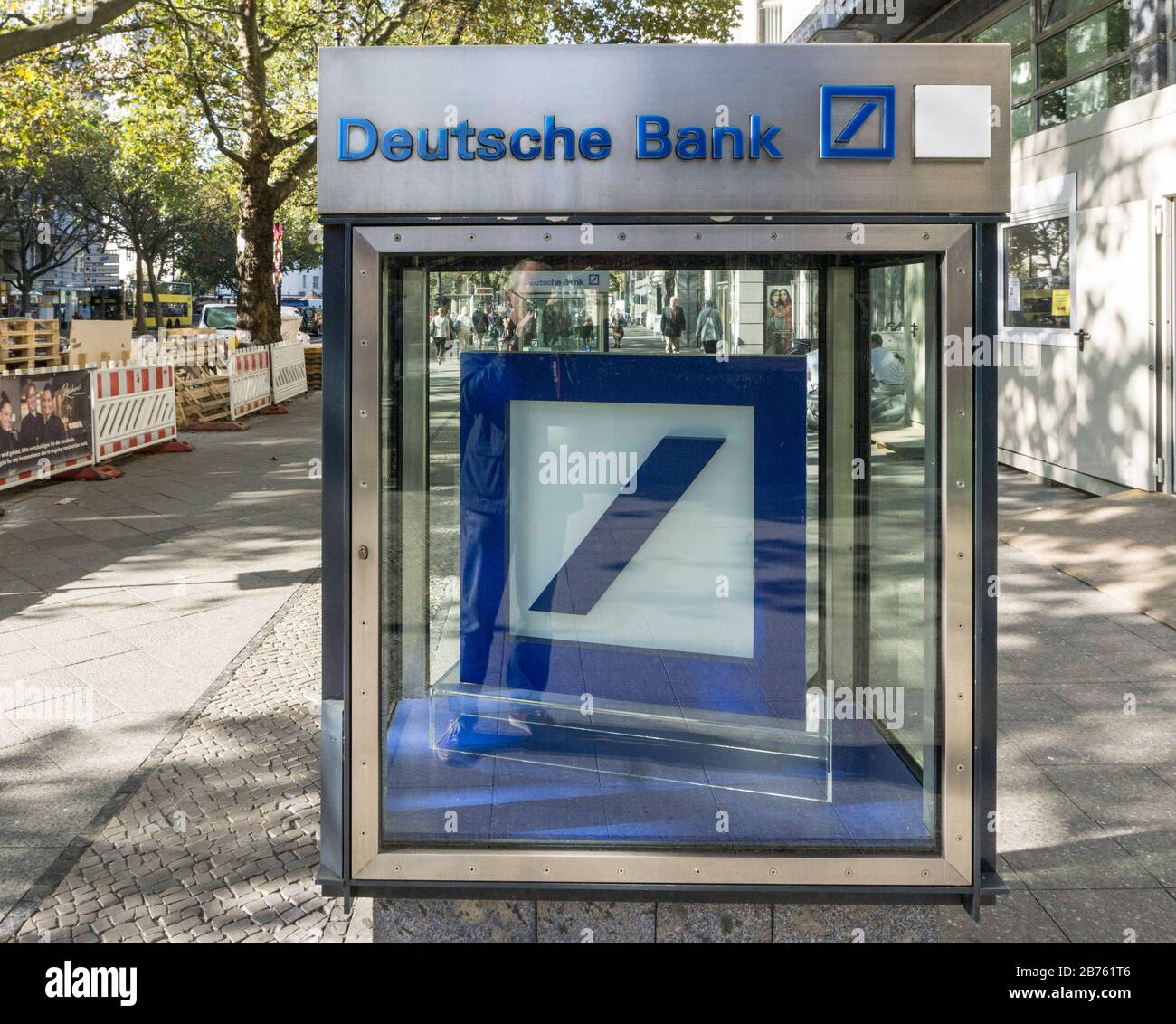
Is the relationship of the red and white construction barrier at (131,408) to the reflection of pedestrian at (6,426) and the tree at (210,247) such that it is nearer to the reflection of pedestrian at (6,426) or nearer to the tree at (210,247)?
the reflection of pedestrian at (6,426)

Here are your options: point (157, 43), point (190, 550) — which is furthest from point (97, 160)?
point (190, 550)

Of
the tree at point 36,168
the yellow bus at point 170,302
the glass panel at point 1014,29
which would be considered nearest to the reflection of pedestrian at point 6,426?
the tree at point 36,168

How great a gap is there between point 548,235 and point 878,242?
31.1 inches

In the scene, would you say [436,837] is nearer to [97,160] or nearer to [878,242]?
[878,242]

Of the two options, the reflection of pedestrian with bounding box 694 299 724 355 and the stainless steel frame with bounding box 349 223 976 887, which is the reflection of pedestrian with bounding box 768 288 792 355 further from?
the stainless steel frame with bounding box 349 223 976 887

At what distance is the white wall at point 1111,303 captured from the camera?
10.7m

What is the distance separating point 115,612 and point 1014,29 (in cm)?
1180

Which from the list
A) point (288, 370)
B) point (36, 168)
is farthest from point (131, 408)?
point (36, 168)

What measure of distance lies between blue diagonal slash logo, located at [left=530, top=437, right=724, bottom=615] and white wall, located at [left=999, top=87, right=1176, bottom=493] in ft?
27.7

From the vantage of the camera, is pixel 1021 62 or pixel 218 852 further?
pixel 1021 62

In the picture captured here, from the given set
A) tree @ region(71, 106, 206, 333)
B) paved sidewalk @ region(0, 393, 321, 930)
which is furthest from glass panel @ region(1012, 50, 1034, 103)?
tree @ region(71, 106, 206, 333)

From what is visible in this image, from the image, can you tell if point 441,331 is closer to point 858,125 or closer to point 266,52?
point 858,125

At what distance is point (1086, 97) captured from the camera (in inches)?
485

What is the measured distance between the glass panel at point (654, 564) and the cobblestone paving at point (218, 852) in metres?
0.69
